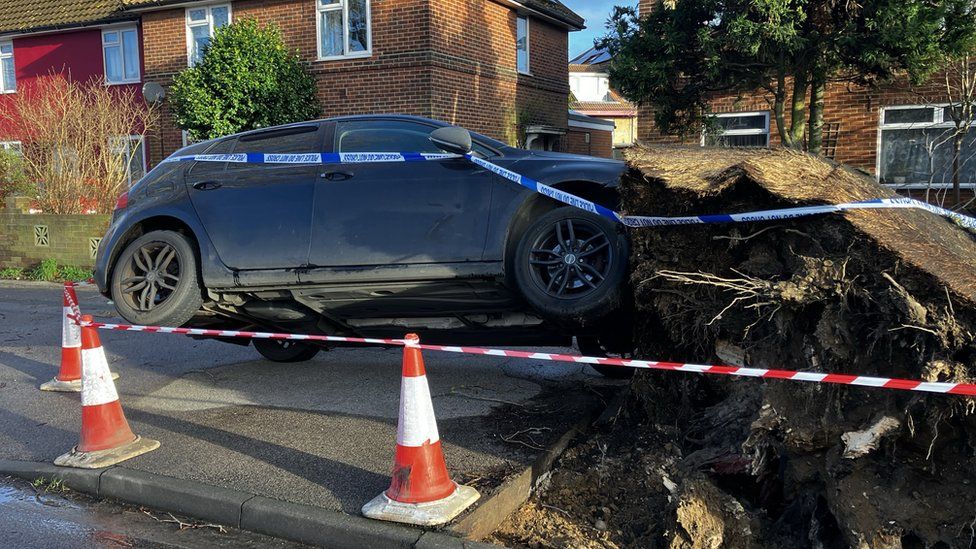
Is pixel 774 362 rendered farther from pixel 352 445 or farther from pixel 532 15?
pixel 532 15

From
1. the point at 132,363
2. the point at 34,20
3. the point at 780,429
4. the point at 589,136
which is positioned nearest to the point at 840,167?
the point at 780,429

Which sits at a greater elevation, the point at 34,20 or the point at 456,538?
the point at 34,20

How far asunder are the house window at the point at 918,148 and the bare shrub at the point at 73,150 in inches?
546

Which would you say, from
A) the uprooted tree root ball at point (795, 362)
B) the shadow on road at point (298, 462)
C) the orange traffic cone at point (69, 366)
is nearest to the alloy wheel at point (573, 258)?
the uprooted tree root ball at point (795, 362)

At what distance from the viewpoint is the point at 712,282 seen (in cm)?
340

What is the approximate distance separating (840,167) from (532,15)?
1581cm

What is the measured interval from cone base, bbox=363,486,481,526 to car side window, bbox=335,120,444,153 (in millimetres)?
2453

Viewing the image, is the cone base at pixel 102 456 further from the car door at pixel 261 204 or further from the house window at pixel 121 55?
the house window at pixel 121 55

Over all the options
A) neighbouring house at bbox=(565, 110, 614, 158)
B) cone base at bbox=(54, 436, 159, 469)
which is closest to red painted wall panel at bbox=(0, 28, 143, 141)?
neighbouring house at bbox=(565, 110, 614, 158)

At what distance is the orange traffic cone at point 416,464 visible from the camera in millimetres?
3746

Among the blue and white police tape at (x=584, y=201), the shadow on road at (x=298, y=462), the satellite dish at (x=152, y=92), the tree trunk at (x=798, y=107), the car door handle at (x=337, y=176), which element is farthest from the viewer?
the satellite dish at (x=152, y=92)

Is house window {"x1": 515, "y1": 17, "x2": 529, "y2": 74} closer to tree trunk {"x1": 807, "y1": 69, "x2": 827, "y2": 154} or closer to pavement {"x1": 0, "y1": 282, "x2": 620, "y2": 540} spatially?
tree trunk {"x1": 807, "y1": 69, "x2": 827, "y2": 154}

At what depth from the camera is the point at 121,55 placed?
20.1 m

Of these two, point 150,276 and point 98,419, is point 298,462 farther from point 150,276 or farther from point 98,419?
point 150,276
